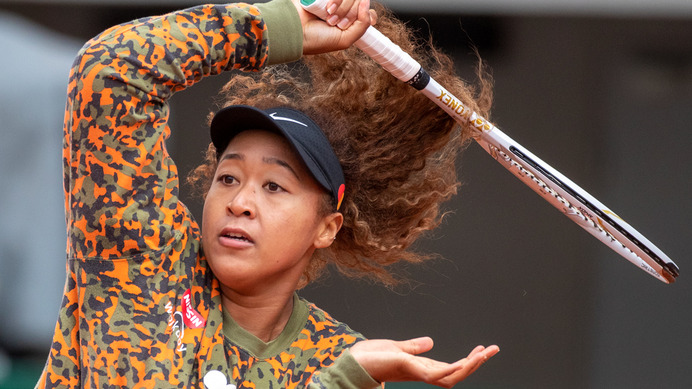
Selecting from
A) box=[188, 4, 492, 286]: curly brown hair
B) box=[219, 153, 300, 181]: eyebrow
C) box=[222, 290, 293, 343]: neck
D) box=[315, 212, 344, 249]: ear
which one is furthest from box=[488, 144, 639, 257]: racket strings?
box=[222, 290, 293, 343]: neck

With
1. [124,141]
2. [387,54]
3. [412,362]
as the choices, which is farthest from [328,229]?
[124,141]

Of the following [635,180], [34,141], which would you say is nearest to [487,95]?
[635,180]

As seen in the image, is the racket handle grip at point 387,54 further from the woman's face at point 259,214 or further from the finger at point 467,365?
the finger at point 467,365

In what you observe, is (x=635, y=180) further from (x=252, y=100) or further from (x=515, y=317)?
(x=252, y=100)

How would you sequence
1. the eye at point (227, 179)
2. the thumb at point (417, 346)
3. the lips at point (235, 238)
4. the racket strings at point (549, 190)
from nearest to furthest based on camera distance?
the thumb at point (417, 346) < the lips at point (235, 238) < the eye at point (227, 179) < the racket strings at point (549, 190)

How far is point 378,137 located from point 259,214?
603 millimetres

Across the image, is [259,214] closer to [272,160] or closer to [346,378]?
[272,160]

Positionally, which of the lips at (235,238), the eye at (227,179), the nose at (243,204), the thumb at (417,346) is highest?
the eye at (227,179)

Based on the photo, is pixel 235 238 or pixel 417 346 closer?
pixel 417 346

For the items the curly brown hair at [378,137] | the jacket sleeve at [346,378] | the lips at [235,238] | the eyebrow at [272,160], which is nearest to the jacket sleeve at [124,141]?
the lips at [235,238]

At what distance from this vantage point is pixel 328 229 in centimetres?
271

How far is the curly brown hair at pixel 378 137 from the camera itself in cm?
290

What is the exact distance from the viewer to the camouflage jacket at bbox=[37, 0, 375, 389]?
217cm

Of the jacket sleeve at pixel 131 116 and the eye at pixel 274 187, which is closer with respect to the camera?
the jacket sleeve at pixel 131 116
